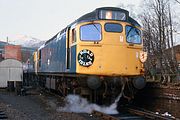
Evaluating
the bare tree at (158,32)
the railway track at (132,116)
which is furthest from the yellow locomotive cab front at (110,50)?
the bare tree at (158,32)

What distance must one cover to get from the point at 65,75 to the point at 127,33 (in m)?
3.32

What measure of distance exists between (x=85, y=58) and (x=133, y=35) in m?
2.23

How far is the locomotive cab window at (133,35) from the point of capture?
14.0 m

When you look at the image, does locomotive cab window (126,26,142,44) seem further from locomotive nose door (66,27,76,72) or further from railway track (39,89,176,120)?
railway track (39,89,176,120)

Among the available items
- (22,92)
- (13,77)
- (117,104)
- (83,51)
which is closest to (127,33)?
(83,51)

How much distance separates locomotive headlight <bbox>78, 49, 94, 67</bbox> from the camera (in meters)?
13.2

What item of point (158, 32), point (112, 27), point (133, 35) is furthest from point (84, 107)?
point (158, 32)

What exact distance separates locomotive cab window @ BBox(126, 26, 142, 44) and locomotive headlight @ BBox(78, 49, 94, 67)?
5.47 ft

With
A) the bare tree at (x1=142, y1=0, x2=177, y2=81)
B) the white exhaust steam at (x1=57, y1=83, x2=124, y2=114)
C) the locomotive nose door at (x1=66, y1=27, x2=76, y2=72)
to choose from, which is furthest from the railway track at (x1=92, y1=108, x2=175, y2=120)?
the bare tree at (x1=142, y1=0, x2=177, y2=81)

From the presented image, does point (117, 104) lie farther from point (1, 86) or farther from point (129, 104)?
point (1, 86)

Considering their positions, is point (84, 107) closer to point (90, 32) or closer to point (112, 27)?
point (90, 32)

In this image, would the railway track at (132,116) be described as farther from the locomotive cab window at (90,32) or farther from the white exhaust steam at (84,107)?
the locomotive cab window at (90,32)

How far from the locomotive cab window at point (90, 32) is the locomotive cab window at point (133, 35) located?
3.78 ft

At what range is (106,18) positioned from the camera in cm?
1373
